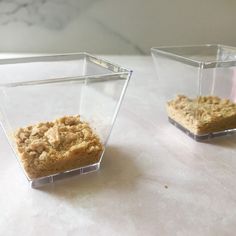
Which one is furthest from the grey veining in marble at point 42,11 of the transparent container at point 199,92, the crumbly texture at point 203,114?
the crumbly texture at point 203,114

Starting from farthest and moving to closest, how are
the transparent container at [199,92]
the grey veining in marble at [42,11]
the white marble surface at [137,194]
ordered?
the grey veining in marble at [42,11], the transparent container at [199,92], the white marble surface at [137,194]

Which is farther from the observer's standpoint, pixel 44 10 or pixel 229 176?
pixel 44 10

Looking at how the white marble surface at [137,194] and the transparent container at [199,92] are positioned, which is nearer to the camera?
the white marble surface at [137,194]

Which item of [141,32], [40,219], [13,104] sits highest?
[141,32]

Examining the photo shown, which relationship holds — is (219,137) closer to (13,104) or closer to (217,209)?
(217,209)

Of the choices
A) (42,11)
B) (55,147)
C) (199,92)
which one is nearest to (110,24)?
(42,11)

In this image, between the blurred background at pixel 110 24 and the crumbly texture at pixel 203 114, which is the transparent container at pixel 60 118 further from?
the blurred background at pixel 110 24

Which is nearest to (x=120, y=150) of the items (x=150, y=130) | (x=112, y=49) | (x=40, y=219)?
→ (x=150, y=130)
